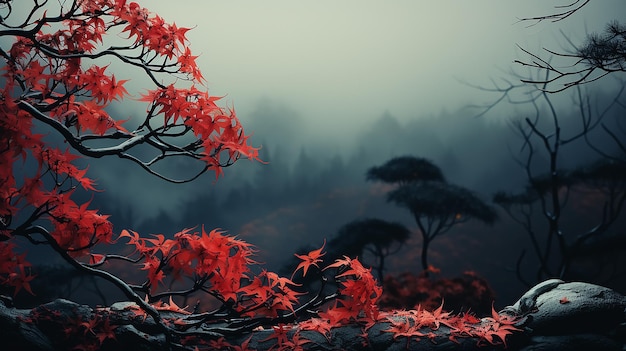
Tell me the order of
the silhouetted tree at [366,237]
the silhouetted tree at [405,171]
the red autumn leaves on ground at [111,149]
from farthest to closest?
the silhouetted tree at [405,171], the silhouetted tree at [366,237], the red autumn leaves on ground at [111,149]

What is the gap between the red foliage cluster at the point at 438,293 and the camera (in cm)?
805

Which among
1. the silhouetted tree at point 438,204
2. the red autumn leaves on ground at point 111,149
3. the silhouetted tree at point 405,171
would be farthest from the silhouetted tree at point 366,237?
the red autumn leaves on ground at point 111,149

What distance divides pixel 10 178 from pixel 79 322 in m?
1.10

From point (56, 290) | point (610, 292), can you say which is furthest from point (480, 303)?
point (56, 290)

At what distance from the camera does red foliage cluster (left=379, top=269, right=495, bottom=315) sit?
805cm

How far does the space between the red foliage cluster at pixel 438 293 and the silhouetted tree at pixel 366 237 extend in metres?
Answer: 1.42

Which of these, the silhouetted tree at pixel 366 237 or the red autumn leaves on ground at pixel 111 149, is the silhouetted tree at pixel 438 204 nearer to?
the silhouetted tree at pixel 366 237

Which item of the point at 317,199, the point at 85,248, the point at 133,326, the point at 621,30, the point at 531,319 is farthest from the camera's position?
the point at 317,199

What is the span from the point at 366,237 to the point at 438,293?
89.9 inches

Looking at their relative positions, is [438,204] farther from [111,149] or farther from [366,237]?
[111,149]

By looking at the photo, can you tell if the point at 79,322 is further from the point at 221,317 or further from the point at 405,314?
the point at 405,314

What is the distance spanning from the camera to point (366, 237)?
9750 millimetres

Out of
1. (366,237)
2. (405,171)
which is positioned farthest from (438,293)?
(405,171)

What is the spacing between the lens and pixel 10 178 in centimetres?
159
